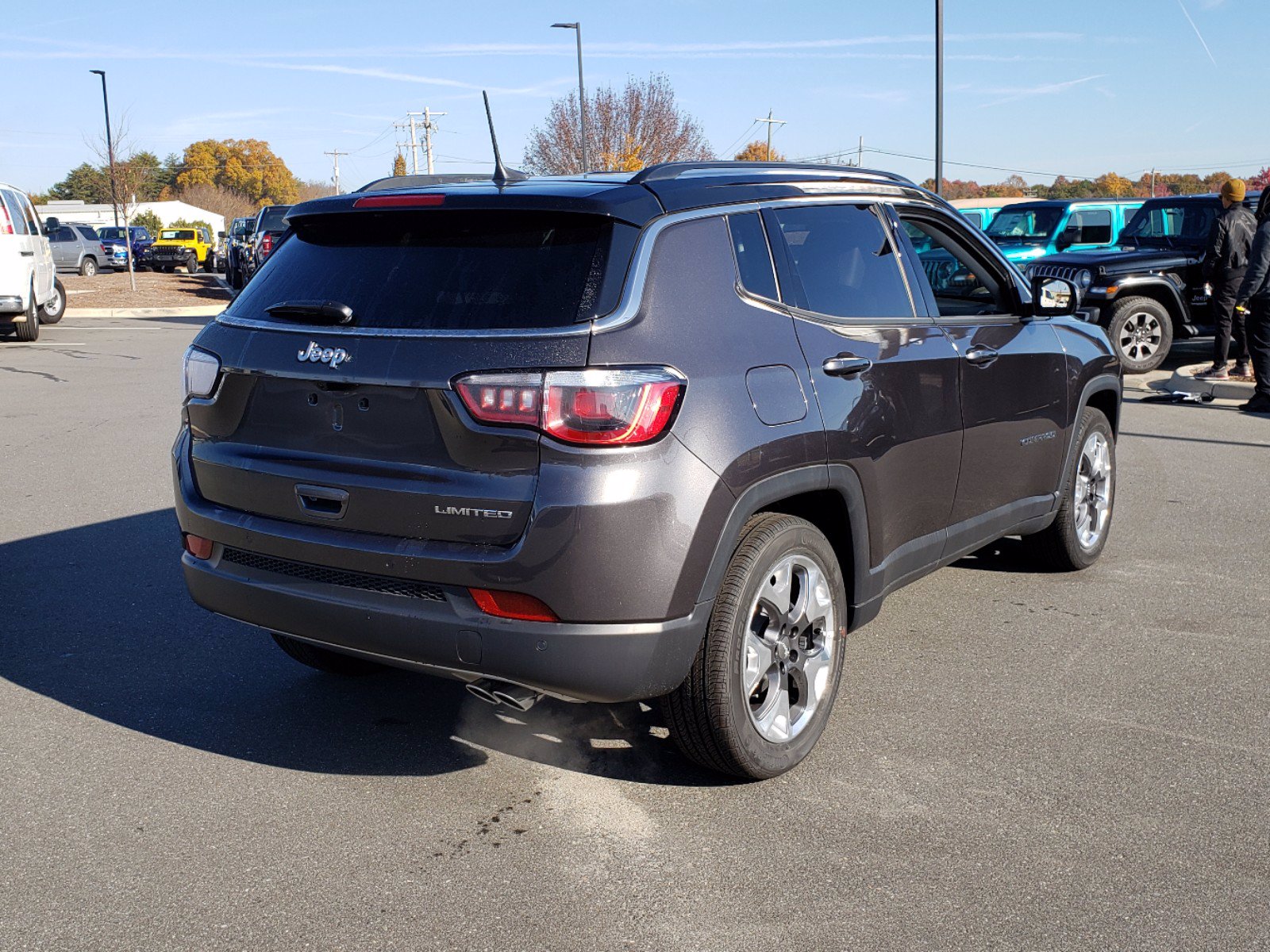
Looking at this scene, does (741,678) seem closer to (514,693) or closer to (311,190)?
(514,693)

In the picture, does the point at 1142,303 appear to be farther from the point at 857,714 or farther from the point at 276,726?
the point at 276,726

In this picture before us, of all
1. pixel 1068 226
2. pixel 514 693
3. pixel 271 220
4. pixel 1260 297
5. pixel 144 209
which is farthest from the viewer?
pixel 144 209

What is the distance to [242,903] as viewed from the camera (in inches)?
122

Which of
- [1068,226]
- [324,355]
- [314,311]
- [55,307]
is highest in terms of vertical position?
[1068,226]

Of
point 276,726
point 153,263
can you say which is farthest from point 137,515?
point 153,263

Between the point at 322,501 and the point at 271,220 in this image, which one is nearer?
the point at 322,501

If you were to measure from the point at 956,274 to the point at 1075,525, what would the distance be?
4.90ft

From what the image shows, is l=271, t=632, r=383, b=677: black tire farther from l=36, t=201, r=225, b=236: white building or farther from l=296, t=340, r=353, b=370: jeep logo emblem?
l=36, t=201, r=225, b=236: white building

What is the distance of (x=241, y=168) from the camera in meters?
144

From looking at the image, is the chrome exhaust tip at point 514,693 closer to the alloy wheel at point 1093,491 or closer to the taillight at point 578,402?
the taillight at point 578,402

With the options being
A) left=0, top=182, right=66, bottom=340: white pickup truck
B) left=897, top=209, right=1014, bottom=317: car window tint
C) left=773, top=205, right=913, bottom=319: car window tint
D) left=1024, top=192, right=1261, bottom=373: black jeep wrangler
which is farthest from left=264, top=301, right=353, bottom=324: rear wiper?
left=0, top=182, right=66, bottom=340: white pickup truck

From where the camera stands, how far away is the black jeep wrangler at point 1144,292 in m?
14.0

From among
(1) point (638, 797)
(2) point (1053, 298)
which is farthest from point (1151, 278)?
(1) point (638, 797)

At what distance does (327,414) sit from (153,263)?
53339 millimetres
